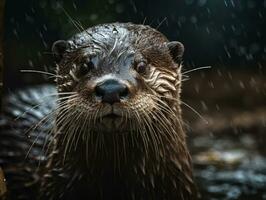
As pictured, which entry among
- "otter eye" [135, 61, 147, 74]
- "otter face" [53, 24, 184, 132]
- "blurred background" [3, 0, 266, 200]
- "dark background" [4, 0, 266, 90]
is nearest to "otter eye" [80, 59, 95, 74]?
"otter face" [53, 24, 184, 132]

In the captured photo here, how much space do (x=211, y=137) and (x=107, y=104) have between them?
282 cm

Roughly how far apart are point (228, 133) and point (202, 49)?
147cm

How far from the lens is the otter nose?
89.8 inches

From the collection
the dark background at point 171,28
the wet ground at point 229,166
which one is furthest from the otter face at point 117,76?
the dark background at point 171,28

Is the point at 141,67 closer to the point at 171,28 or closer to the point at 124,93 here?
the point at 124,93

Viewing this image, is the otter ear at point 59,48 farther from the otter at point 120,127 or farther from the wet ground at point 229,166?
the wet ground at point 229,166

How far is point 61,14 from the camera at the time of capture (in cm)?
540

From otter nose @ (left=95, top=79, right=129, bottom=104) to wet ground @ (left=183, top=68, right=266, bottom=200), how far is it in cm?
93

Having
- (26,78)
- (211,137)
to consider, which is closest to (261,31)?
(211,137)

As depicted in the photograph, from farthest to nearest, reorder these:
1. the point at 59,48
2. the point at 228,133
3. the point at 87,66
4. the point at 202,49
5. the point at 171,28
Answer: the point at 202,49 → the point at 171,28 → the point at 228,133 → the point at 59,48 → the point at 87,66

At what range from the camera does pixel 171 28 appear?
6.21 m

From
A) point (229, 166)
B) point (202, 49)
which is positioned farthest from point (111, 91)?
point (202, 49)

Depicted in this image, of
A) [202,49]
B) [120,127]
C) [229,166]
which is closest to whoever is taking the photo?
[120,127]

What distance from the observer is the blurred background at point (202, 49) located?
5.12m
